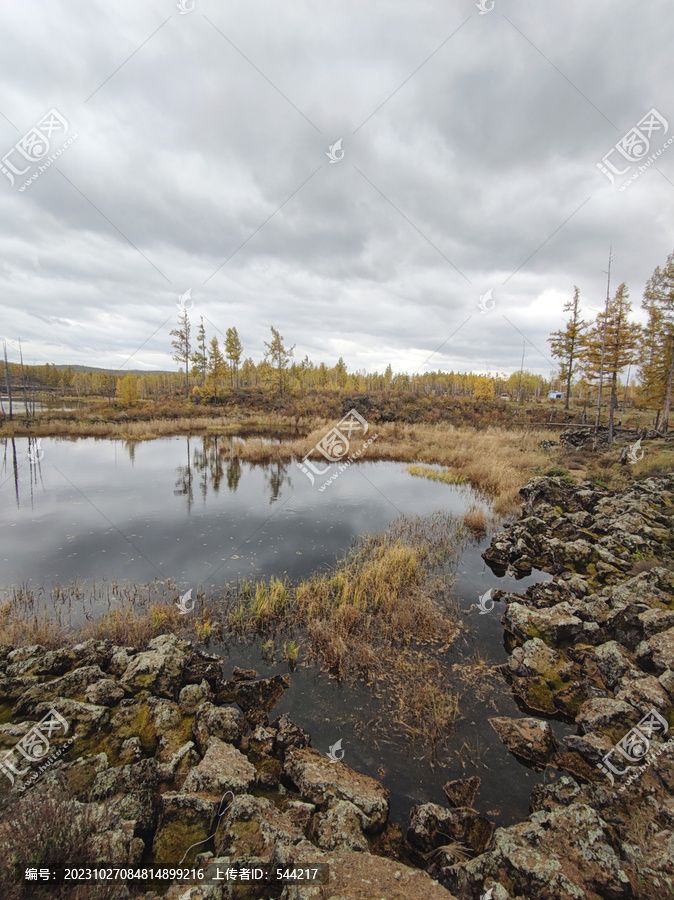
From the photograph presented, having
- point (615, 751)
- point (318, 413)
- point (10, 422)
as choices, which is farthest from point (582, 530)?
point (10, 422)

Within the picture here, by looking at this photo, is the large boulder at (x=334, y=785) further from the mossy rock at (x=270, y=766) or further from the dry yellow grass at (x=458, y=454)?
the dry yellow grass at (x=458, y=454)

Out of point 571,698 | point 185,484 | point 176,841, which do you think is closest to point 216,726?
point 176,841

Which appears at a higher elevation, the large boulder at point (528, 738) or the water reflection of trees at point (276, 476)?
the water reflection of trees at point (276, 476)

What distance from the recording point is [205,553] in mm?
10477

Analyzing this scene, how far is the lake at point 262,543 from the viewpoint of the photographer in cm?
471

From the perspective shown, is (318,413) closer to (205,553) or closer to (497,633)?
(205,553)

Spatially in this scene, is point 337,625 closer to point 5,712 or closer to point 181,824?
point 181,824

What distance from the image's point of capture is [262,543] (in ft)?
37.2

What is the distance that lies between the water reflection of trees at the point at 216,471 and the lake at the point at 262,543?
121 millimetres

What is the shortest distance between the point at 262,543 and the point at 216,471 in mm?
10674

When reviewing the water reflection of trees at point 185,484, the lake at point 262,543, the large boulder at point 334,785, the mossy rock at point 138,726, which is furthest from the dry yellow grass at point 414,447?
the mossy rock at point 138,726

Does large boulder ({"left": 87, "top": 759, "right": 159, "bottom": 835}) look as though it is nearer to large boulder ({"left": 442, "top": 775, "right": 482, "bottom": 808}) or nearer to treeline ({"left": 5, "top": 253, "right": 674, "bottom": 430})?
large boulder ({"left": 442, "top": 775, "right": 482, "bottom": 808})

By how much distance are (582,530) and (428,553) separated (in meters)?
4.91

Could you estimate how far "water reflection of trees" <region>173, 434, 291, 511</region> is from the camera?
1709 cm
